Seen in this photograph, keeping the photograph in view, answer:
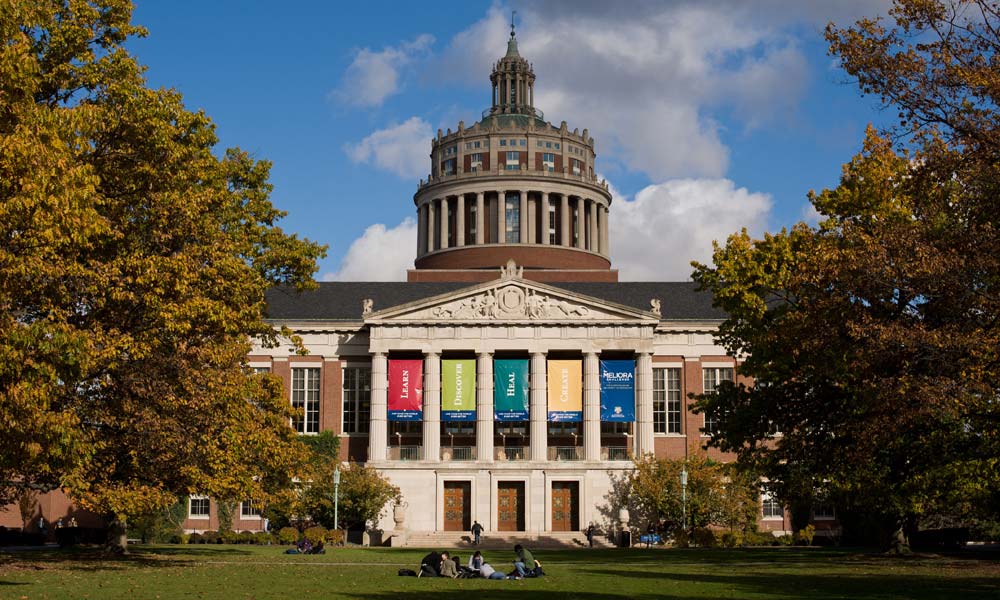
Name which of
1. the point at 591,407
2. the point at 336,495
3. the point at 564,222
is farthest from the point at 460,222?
the point at 336,495

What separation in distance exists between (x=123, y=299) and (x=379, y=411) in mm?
48559

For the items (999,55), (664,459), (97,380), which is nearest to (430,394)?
(664,459)

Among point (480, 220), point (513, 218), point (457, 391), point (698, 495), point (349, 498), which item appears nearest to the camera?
point (698, 495)

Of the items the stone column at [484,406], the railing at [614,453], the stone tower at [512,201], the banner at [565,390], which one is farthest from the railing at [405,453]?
the stone tower at [512,201]

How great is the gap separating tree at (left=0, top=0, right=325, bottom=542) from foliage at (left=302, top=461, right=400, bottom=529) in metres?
33.0

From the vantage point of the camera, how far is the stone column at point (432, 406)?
75875 millimetres

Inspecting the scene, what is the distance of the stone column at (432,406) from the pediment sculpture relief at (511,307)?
124 inches

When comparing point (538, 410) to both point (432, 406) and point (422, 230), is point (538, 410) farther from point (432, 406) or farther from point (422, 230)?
point (422, 230)

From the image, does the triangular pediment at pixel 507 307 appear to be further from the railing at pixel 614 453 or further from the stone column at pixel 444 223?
the stone column at pixel 444 223

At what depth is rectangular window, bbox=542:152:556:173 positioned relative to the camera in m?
109

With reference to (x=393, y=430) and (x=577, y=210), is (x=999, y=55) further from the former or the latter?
(x=577, y=210)

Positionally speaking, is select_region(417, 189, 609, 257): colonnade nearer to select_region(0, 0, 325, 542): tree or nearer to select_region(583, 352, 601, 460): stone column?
select_region(583, 352, 601, 460): stone column

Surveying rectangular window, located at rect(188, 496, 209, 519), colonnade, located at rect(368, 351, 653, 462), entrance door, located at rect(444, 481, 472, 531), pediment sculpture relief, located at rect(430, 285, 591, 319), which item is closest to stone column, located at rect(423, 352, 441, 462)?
colonnade, located at rect(368, 351, 653, 462)

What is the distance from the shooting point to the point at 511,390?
247 feet
